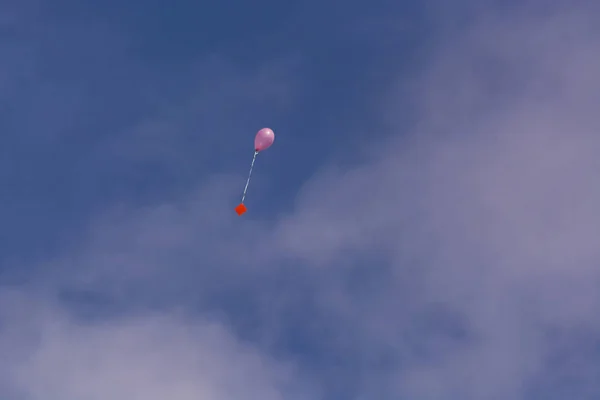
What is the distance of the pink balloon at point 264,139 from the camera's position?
6925cm

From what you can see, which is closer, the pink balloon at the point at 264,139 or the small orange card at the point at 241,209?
the small orange card at the point at 241,209

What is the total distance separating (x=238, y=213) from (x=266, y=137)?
1342 cm

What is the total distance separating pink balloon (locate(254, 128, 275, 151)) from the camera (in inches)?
2726

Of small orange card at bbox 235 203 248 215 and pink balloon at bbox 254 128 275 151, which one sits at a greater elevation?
pink balloon at bbox 254 128 275 151

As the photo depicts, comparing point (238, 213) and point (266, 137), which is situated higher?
point (266, 137)

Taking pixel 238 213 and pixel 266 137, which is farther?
pixel 266 137

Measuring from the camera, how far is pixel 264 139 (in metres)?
69.2

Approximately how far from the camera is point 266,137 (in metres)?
69.2

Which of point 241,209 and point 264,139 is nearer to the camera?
point 241,209

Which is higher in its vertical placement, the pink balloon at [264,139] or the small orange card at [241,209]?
the pink balloon at [264,139]

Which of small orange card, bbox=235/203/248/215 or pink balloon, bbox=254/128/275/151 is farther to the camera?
pink balloon, bbox=254/128/275/151

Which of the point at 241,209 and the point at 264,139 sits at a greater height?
the point at 264,139
